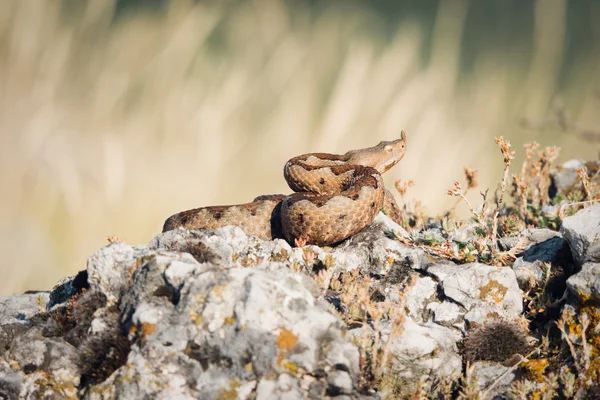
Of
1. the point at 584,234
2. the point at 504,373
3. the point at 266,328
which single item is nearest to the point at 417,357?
the point at 504,373

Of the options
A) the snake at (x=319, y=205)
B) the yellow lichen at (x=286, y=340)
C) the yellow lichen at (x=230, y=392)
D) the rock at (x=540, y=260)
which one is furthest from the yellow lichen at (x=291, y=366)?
the rock at (x=540, y=260)

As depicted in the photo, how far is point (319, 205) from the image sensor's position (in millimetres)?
9195

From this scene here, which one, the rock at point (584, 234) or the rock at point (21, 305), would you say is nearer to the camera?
the rock at point (584, 234)

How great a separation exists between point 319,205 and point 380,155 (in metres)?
2.83

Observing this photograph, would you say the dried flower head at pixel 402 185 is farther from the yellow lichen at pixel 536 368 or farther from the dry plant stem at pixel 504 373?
the yellow lichen at pixel 536 368

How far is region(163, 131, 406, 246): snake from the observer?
9.20 meters

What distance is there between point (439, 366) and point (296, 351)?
195 cm

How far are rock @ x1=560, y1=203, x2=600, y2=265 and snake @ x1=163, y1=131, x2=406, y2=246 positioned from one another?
123 inches

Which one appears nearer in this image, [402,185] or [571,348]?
[571,348]

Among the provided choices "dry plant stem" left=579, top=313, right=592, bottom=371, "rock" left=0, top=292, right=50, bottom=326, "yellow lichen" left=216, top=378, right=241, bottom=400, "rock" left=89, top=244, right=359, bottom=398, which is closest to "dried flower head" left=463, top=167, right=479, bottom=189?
"dry plant stem" left=579, top=313, right=592, bottom=371

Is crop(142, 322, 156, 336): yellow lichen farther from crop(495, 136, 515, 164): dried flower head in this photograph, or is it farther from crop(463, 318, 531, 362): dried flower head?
crop(495, 136, 515, 164): dried flower head

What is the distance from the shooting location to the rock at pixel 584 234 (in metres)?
7.05

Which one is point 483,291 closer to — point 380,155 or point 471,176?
point 380,155

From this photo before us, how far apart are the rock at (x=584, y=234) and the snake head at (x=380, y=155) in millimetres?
4465
